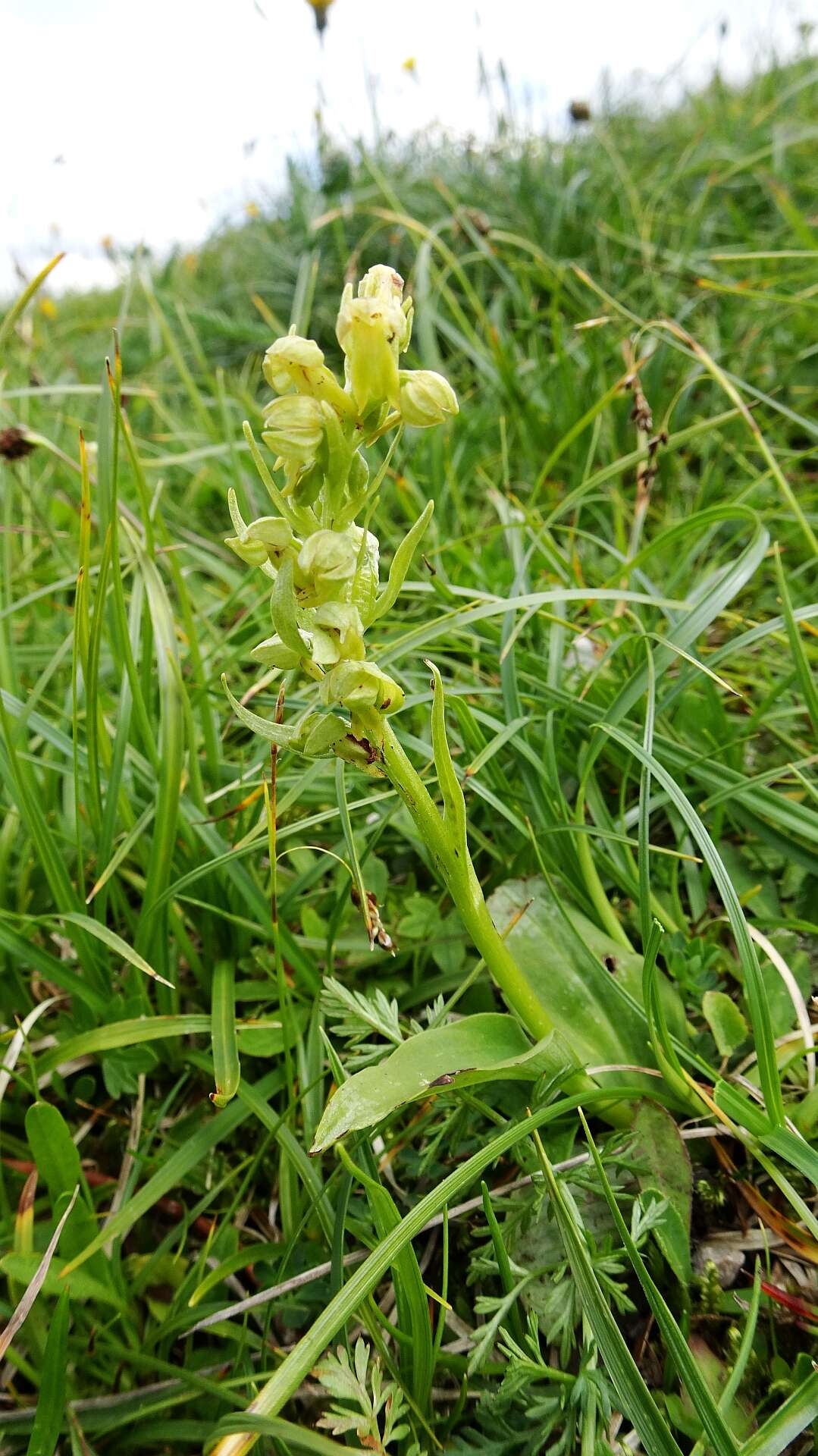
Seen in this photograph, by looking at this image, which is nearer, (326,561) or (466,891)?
(326,561)

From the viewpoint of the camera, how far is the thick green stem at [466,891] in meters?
0.81

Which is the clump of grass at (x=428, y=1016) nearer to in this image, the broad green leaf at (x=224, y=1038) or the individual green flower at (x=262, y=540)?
the broad green leaf at (x=224, y=1038)

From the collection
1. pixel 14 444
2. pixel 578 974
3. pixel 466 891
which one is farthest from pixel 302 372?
pixel 14 444

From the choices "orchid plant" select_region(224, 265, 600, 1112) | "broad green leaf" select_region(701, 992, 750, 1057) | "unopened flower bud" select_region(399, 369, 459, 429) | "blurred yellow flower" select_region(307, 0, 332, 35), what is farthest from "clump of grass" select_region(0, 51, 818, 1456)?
"blurred yellow flower" select_region(307, 0, 332, 35)

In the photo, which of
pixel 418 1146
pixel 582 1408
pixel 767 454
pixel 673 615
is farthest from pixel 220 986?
pixel 767 454

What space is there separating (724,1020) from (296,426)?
0.83 m

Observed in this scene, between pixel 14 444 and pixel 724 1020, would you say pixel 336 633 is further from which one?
pixel 14 444

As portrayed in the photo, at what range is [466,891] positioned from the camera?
851 mm

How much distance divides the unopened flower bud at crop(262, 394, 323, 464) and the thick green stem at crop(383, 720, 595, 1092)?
0.25 meters

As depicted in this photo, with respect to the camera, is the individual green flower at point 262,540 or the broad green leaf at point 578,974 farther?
the broad green leaf at point 578,974

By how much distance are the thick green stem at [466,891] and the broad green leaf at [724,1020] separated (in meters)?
0.18

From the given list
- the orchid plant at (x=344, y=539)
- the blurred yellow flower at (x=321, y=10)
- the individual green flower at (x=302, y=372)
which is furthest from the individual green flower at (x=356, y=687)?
the blurred yellow flower at (x=321, y=10)

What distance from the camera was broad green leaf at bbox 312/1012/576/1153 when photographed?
0.77 meters

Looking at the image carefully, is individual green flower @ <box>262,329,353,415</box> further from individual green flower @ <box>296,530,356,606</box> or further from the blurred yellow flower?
the blurred yellow flower
